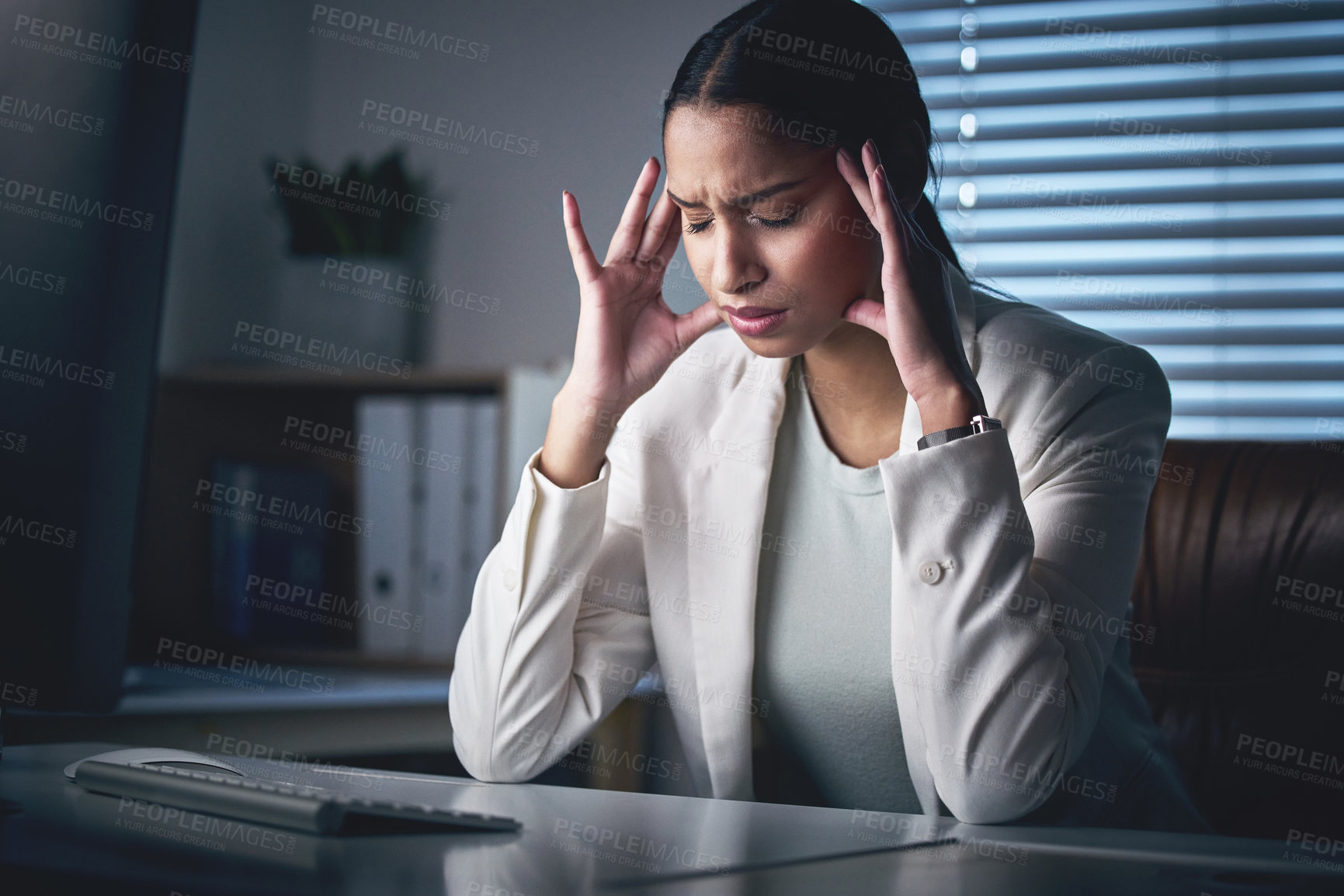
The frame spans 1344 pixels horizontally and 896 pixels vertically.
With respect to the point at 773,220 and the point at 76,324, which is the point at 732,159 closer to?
the point at 773,220

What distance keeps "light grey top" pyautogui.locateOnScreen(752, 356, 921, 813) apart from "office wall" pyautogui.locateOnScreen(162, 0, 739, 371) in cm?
110

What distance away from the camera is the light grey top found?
3.83ft

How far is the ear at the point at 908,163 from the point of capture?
1138 mm

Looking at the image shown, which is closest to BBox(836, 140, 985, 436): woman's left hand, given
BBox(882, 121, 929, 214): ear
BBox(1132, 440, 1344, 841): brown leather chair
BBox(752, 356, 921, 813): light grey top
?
BBox(882, 121, 929, 214): ear

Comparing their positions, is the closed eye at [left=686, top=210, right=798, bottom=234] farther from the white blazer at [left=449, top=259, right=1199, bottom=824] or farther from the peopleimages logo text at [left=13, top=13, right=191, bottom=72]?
the peopleimages logo text at [left=13, top=13, right=191, bottom=72]

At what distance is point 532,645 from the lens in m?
1.12

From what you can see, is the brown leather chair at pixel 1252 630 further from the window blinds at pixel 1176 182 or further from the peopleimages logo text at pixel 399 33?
the peopleimages logo text at pixel 399 33

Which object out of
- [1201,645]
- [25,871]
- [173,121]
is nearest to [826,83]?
[1201,645]

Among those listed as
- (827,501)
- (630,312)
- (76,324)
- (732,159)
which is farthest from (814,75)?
(76,324)

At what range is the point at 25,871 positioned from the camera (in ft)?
1.87

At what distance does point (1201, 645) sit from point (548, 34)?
1758 millimetres

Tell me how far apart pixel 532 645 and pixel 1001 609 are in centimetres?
50

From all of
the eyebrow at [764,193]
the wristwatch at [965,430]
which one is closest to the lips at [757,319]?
the eyebrow at [764,193]

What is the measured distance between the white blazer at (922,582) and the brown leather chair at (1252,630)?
0.21 ft
